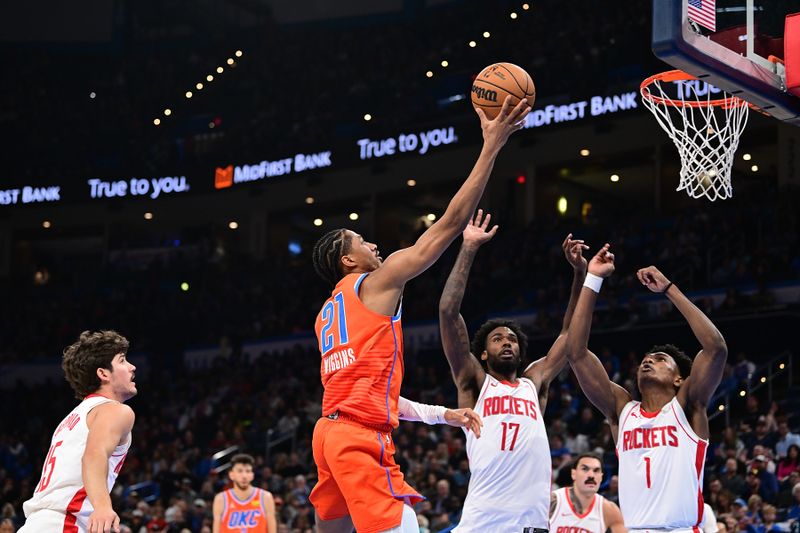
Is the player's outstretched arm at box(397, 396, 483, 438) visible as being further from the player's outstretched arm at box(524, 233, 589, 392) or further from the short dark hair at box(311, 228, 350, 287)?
the player's outstretched arm at box(524, 233, 589, 392)

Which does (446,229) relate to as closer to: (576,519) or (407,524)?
(407,524)

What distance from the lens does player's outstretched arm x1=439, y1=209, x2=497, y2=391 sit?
19.3ft

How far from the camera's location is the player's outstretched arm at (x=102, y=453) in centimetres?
440

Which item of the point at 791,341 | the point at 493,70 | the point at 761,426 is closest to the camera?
the point at 493,70

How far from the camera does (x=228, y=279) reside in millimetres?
27391

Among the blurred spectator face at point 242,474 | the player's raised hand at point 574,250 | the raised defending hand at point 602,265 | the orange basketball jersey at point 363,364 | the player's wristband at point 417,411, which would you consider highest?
the player's raised hand at point 574,250

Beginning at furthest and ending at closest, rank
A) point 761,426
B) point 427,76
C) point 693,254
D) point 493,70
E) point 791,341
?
point 427,76, point 693,254, point 791,341, point 761,426, point 493,70

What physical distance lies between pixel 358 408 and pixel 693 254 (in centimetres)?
1509

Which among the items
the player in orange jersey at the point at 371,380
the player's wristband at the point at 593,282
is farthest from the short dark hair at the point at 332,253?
the player's wristband at the point at 593,282

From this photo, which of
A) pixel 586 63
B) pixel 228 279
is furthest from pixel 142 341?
pixel 586 63

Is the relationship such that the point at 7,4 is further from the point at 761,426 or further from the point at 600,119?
the point at 761,426

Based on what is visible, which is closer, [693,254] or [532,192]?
[693,254]

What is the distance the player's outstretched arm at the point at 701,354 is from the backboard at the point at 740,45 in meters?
1.28

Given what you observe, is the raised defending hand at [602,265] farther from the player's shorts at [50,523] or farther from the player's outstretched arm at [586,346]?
the player's shorts at [50,523]
